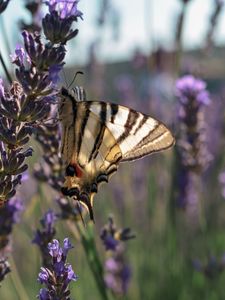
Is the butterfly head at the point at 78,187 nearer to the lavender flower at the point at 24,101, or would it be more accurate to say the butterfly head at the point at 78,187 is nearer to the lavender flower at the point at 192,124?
the lavender flower at the point at 24,101

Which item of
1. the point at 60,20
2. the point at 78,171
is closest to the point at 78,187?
the point at 78,171

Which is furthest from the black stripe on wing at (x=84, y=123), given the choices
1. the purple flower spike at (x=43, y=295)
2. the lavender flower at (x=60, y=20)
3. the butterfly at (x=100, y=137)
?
the purple flower spike at (x=43, y=295)

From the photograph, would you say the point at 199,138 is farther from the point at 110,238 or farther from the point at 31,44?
the point at 31,44

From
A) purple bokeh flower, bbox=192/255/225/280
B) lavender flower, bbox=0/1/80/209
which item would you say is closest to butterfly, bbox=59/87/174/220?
lavender flower, bbox=0/1/80/209

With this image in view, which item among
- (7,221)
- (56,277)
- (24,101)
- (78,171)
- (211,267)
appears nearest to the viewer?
(56,277)

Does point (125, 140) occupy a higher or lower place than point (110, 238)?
higher

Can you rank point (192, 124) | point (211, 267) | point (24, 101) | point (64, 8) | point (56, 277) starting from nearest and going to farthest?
point (56, 277)
point (24, 101)
point (64, 8)
point (192, 124)
point (211, 267)

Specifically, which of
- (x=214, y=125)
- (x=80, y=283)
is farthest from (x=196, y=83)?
(x=214, y=125)

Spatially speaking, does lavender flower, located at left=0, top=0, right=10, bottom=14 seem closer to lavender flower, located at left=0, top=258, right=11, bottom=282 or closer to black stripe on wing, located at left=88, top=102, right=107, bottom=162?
black stripe on wing, located at left=88, top=102, right=107, bottom=162

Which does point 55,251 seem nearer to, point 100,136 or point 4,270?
point 4,270
